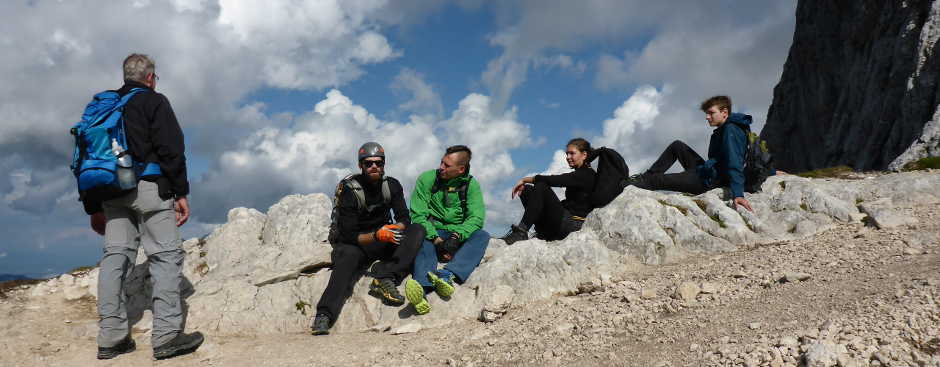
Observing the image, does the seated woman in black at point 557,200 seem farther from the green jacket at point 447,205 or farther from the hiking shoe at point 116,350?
the hiking shoe at point 116,350

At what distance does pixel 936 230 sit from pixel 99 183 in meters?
12.1

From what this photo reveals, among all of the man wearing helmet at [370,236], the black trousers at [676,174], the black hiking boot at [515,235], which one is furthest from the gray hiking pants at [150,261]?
the black trousers at [676,174]

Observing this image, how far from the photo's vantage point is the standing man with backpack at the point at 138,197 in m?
6.47

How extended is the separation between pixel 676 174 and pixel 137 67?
10.6m

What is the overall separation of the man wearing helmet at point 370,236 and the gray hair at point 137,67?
3417 millimetres

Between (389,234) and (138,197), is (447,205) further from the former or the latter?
(138,197)

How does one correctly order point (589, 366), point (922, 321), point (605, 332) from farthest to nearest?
1. point (605, 332)
2. point (589, 366)
3. point (922, 321)

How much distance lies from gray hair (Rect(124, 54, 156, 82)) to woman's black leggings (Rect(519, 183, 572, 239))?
23.2 feet

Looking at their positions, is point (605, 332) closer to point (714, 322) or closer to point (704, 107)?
point (714, 322)

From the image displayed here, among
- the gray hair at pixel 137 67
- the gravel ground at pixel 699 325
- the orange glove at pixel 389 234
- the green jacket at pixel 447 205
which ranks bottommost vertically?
the gravel ground at pixel 699 325

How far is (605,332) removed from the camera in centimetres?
625

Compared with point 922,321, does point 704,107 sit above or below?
above

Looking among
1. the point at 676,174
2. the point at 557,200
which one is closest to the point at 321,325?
the point at 557,200

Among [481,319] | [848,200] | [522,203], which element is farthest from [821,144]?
[481,319]
